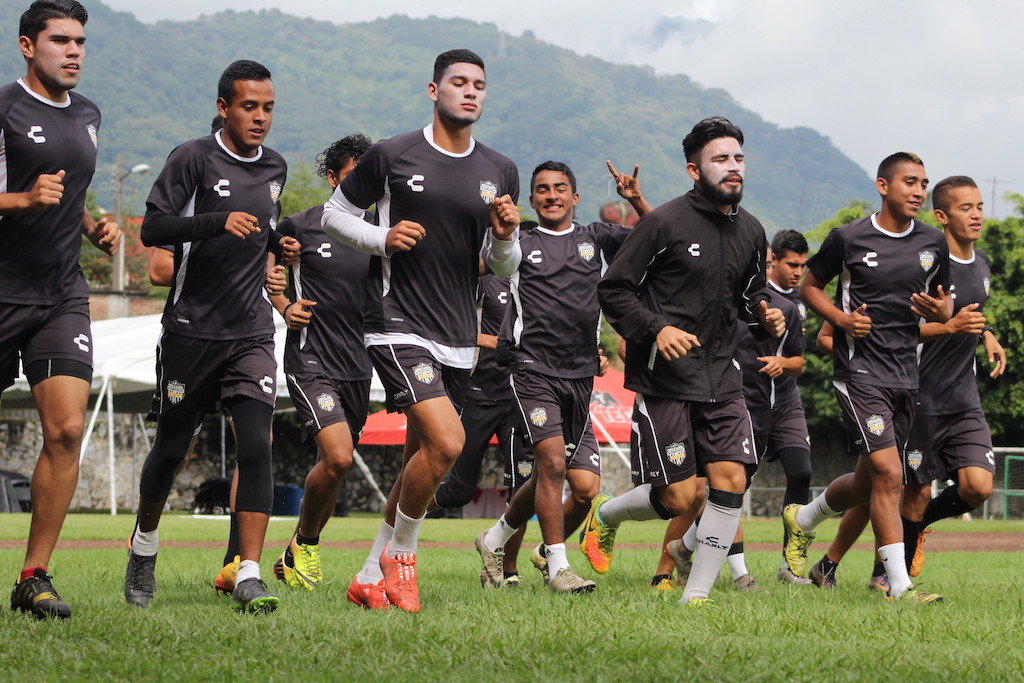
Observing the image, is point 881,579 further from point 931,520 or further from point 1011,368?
point 1011,368

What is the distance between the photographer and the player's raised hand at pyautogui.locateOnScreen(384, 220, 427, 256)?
6.34m

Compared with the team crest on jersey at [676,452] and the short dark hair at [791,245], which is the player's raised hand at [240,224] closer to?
the team crest on jersey at [676,452]

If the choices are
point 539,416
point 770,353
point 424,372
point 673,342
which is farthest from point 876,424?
point 424,372

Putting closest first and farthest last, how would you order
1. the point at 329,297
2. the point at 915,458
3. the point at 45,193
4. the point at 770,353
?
the point at 45,193
the point at 915,458
the point at 329,297
the point at 770,353

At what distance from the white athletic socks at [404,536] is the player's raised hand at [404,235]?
4.72 ft

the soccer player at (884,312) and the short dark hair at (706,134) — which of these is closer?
the short dark hair at (706,134)

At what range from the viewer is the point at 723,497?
7.07 m

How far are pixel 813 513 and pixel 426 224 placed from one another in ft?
14.1

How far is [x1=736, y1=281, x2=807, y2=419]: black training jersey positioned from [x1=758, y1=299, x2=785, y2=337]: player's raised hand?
7.57 feet

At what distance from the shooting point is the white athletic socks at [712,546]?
706 centimetres

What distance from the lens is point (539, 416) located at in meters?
8.49

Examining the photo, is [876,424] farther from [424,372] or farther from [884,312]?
[424,372]

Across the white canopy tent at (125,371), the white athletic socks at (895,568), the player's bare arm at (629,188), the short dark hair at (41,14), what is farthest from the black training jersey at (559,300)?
the white canopy tent at (125,371)

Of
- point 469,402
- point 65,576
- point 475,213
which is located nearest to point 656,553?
point 469,402
